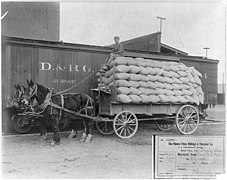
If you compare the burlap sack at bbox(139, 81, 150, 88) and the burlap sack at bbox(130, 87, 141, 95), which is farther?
the burlap sack at bbox(139, 81, 150, 88)

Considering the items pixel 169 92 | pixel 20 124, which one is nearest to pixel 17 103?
pixel 20 124

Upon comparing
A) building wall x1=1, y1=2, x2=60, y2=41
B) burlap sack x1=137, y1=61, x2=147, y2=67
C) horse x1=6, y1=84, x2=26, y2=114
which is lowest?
horse x1=6, y1=84, x2=26, y2=114

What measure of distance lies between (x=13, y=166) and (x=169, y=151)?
2958 mm

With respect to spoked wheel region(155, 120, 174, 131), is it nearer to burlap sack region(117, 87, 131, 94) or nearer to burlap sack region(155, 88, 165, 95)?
burlap sack region(155, 88, 165, 95)

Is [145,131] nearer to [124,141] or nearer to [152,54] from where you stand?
[124,141]

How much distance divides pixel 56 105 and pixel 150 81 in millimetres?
2602

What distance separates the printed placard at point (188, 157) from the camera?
513 centimetres

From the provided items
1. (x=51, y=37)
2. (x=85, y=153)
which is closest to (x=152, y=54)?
(x=51, y=37)

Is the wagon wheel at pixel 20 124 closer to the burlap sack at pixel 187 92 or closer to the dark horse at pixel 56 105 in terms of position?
the dark horse at pixel 56 105

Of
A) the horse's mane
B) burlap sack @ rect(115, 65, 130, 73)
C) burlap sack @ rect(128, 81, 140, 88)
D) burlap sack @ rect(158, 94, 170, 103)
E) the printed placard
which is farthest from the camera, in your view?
burlap sack @ rect(158, 94, 170, 103)

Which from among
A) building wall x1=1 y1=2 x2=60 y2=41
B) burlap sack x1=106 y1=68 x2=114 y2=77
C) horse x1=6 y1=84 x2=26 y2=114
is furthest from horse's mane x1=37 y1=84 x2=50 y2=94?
building wall x1=1 y1=2 x2=60 y2=41

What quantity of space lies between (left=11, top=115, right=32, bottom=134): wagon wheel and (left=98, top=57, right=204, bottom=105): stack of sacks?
2.56 metres

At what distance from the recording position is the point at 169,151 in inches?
206

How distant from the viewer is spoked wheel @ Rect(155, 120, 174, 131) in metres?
8.70
